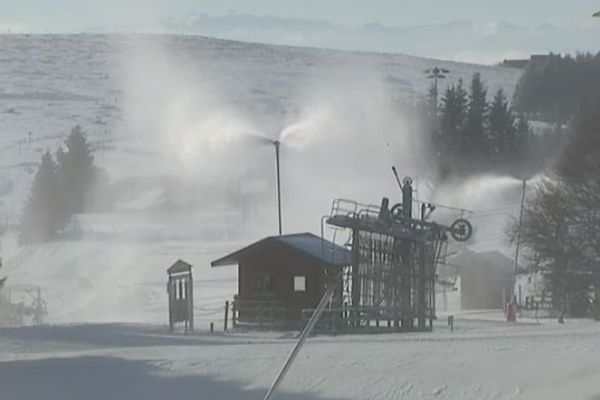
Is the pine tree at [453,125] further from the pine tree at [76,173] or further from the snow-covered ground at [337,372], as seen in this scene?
the snow-covered ground at [337,372]

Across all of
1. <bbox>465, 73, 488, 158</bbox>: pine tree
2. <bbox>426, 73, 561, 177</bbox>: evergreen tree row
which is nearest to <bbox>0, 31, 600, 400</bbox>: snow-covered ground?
<bbox>426, 73, 561, 177</bbox>: evergreen tree row

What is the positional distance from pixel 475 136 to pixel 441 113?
881 centimetres

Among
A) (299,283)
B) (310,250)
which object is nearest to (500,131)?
(310,250)

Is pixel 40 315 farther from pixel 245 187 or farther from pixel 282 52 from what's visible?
pixel 282 52

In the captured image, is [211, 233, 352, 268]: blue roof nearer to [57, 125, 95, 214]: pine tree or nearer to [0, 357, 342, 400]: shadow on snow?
[0, 357, 342, 400]: shadow on snow

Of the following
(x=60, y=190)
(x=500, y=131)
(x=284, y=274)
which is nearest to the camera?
(x=284, y=274)

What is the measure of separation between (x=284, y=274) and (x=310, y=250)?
3.62 feet

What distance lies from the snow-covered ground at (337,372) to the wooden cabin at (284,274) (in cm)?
1899

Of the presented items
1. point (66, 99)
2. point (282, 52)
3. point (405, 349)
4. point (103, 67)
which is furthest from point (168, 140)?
point (405, 349)

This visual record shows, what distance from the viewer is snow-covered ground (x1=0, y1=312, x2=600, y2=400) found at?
16453 mm

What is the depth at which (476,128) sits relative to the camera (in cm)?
10925

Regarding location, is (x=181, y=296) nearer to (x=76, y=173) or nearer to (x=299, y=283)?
(x=299, y=283)

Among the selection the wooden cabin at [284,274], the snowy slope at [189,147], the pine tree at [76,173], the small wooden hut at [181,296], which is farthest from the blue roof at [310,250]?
the pine tree at [76,173]

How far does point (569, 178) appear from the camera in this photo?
1877 inches
